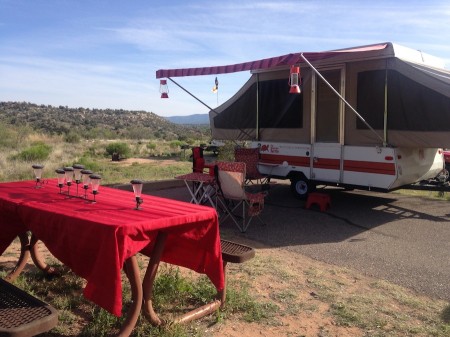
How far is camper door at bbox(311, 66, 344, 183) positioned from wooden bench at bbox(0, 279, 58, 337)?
5849 mm

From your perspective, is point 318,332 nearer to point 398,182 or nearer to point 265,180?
point 398,182

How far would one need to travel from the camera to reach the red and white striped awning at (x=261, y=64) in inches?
270

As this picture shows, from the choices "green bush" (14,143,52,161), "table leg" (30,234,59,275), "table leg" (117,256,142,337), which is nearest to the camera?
"table leg" (117,256,142,337)

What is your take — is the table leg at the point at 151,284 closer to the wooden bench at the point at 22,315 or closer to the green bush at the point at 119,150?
the wooden bench at the point at 22,315

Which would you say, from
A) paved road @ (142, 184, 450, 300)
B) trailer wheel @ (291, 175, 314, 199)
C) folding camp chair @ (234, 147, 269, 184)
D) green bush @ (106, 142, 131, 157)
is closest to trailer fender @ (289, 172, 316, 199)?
trailer wheel @ (291, 175, 314, 199)

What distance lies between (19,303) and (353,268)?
134 inches

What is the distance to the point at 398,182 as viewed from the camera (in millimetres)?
7180

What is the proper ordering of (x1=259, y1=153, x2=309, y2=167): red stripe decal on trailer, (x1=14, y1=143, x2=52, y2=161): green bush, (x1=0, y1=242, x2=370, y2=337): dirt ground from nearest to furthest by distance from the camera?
(x1=0, y1=242, x2=370, y2=337): dirt ground → (x1=259, y1=153, x2=309, y2=167): red stripe decal on trailer → (x1=14, y1=143, x2=52, y2=161): green bush

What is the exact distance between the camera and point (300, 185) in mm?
8555

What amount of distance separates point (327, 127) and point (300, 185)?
1170 millimetres

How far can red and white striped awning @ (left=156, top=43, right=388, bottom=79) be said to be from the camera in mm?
6855

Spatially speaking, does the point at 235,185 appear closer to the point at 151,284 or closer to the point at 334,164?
the point at 334,164

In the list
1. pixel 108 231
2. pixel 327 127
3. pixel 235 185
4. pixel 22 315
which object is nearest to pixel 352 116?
pixel 327 127

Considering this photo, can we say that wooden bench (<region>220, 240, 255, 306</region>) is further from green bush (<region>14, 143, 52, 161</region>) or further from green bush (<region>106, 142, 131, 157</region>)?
green bush (<region>106, 142, 131, 157</region>)
